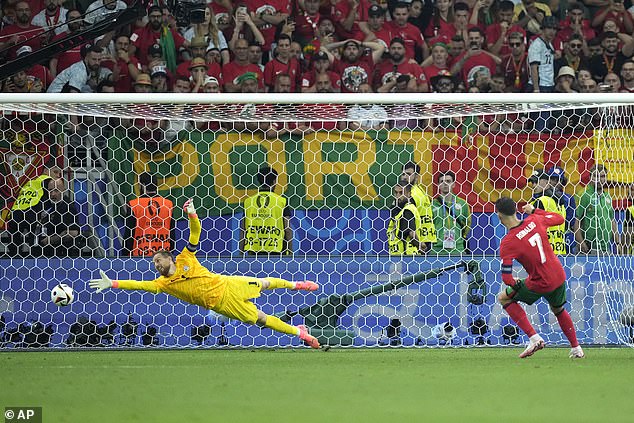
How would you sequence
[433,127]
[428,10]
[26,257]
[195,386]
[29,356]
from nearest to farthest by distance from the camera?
[195,386] → [29,356] → [26,257] → [433,127] → [428,10]

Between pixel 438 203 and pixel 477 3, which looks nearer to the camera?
pixel 438 203

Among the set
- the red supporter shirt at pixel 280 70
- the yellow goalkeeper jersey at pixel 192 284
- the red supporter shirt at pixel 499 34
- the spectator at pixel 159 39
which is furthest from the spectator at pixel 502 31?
the yellow goalkeeper jersey at pixel 192 284

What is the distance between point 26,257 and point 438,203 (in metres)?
4.55

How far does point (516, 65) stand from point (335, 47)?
2.52m

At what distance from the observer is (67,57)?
1380 centimetres

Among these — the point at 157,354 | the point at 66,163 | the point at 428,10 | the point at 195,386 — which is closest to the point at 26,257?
the point at 66,163

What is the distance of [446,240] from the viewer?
11.5m

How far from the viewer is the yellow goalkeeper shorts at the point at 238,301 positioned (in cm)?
973

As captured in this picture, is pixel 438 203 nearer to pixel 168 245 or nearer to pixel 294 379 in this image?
pixel 168 245

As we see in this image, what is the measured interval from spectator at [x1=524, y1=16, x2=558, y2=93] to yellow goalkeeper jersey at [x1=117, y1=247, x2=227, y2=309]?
617cm

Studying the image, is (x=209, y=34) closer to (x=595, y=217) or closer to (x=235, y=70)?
(x=235, y=70)

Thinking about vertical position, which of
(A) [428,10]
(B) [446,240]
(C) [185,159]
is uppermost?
(A) [428,10]

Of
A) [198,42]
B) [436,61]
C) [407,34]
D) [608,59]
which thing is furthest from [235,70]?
[608,59]

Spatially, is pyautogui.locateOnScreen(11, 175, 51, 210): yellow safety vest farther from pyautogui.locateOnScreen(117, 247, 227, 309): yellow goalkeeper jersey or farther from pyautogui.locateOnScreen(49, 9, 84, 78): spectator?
pyautogui.locateOnScreen(49, 9, 84, 78): spectator
